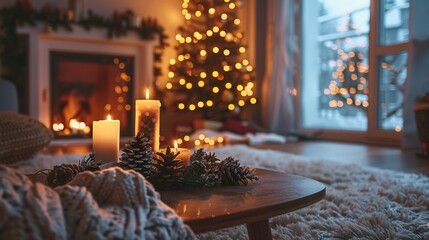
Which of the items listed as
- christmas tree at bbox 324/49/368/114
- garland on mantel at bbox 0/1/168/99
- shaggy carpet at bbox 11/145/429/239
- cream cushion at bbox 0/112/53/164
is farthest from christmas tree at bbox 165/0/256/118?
shaggy carpet at bbox 11/145/429/239

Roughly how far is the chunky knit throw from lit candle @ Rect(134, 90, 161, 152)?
36cm

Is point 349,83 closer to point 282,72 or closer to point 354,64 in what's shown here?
point 354,64

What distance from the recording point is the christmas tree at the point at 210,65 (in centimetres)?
456

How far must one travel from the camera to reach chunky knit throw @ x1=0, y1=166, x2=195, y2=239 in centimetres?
49

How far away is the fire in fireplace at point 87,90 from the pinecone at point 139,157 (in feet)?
12.2

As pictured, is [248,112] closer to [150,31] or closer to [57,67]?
[150,31]

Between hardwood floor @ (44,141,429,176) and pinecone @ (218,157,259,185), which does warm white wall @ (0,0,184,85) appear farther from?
pinecone @ (218,157,259,185)

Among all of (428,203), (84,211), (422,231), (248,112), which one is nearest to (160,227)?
(84,211)

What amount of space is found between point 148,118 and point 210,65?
364cm

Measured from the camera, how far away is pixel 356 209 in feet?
4.30

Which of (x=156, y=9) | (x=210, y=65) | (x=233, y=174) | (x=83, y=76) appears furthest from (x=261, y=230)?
(x=156, y=9)

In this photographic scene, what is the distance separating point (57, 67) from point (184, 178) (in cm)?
395

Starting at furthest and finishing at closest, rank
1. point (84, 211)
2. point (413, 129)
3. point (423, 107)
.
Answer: point (413, 129) → point (423, 107) → point (84, 211)

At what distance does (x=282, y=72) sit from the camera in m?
4.76
